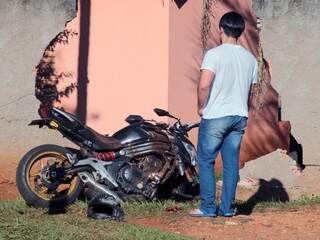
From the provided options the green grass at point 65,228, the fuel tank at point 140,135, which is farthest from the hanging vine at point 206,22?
the green grass at point 65,228

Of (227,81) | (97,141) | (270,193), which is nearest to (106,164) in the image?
(97,141)

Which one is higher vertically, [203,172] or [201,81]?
[201,81]

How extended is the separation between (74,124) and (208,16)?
308cm

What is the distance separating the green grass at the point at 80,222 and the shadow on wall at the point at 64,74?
2.19 meters

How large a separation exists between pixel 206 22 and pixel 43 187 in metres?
3.45

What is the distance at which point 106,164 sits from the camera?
8516mm

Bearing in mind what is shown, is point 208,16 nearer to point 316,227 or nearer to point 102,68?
point 102,68

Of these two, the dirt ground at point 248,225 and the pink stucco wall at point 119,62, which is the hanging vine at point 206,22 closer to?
the pink stucco wall at point 119,62

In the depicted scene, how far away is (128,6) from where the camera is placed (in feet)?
34.7

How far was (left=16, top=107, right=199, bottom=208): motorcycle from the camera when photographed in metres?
8.30

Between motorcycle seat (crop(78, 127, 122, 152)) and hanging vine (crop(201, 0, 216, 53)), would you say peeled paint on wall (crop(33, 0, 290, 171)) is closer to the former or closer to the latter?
hanging vine (crop(201, 0, 216, 53))

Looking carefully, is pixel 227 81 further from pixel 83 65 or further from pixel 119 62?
pixel 83 65

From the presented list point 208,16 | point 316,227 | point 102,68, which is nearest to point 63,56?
point 102,68

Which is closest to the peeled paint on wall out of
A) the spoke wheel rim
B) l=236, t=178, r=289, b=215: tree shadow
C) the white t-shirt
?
l=236, t=178, r=289, b=215: tree shadow
